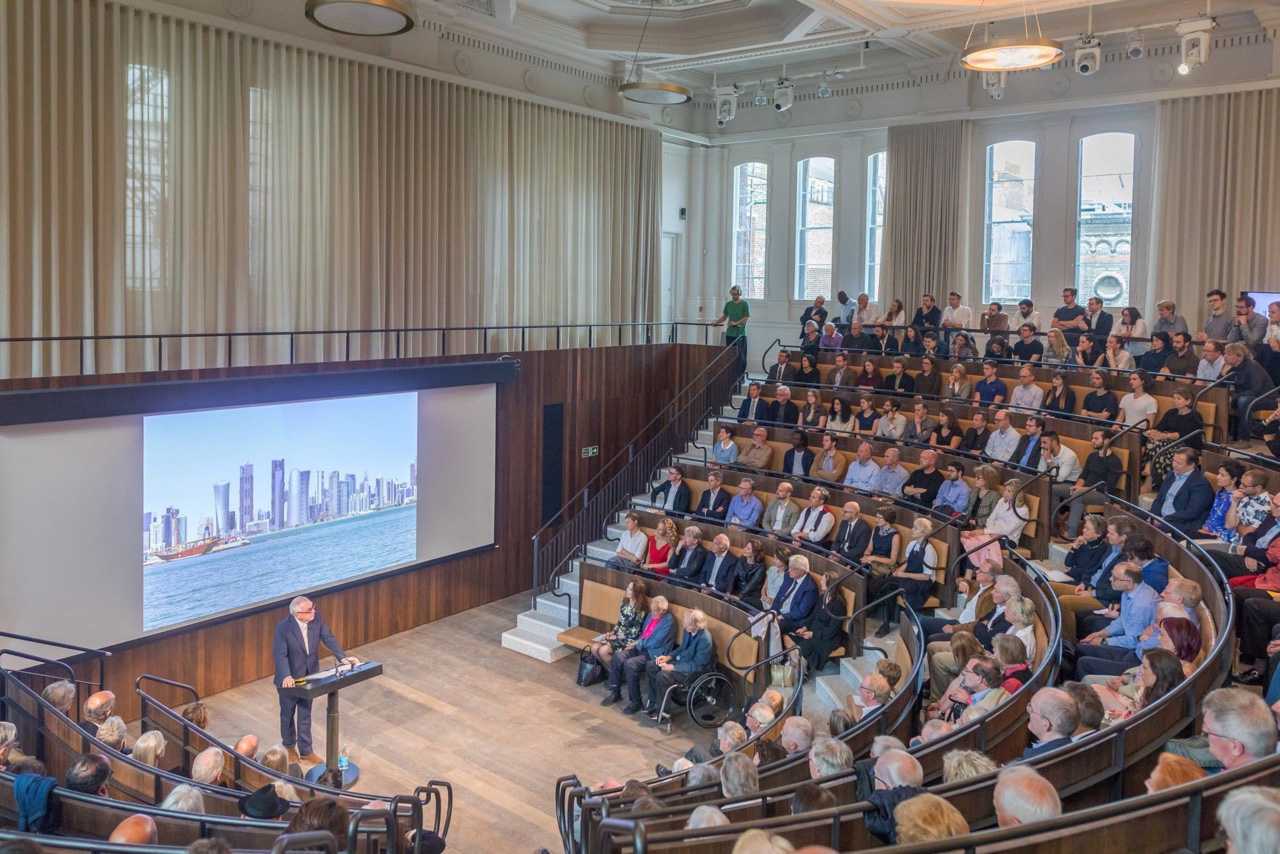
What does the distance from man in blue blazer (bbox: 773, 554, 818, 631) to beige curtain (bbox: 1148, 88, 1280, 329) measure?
762 cm

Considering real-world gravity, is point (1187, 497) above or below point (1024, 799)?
above

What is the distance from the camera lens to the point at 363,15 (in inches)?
336

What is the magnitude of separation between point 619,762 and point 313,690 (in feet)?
8.54

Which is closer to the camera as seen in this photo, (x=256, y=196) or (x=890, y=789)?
(x=890, y=789)

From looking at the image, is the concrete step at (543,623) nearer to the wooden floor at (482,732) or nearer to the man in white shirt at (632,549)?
the wooden floor at (482,732)

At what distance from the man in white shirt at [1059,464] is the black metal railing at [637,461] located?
5.71 metres

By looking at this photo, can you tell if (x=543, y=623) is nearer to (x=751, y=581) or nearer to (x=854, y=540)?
(x=751, y=581)

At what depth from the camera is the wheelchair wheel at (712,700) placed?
9.04 meters

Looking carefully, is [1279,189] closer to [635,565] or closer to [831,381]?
[831,381]

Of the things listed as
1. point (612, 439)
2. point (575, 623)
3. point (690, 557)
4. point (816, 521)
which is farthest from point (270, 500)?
point (612, 439)

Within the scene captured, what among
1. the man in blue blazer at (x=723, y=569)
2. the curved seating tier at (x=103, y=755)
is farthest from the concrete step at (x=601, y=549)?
the curved seating tier at (x=103, y=755)

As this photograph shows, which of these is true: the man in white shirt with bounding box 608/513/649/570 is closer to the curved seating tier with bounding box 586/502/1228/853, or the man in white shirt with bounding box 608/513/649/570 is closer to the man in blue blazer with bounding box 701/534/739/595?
the man in blue blazer with bounding box 701/534/739/595

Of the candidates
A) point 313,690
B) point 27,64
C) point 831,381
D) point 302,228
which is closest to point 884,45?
point 831,381

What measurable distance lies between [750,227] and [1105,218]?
6076 millimetres
